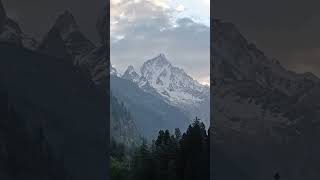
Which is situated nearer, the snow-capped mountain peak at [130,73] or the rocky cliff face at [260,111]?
the rocky cliff face at [260,111]

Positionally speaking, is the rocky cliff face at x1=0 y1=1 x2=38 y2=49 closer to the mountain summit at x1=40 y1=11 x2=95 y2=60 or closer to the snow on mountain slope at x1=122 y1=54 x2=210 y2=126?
the mountain summit at x1=40 y1=11 x2=95 y2=60

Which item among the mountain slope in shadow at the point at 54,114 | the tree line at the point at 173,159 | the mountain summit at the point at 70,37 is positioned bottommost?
the tree line at the point at 173,159

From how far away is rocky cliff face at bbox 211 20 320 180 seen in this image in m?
6.62

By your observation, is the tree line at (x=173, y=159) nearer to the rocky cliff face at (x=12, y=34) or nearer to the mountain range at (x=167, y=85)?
the rocky cliff face at (x=12, y=34)

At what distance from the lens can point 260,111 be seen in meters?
6.72

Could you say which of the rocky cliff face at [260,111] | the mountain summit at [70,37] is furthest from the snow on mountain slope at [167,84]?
the mountain summit at [70,37]

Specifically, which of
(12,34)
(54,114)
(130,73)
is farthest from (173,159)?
(130,73)

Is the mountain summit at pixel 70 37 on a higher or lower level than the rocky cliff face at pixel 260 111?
higher

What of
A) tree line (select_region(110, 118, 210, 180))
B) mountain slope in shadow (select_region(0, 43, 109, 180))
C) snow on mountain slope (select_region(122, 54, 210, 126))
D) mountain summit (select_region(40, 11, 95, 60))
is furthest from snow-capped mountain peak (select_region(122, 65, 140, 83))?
mountain slope in shadow (select_region(0, 43, 109, 180))

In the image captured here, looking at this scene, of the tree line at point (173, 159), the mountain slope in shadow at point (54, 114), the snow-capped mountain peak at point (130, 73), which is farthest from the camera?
the snow-capped mountain peak at point (130, 73)

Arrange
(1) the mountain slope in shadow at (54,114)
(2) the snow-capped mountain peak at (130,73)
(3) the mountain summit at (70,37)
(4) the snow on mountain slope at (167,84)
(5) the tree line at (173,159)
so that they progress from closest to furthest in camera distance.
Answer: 1. (1) the mountain slope in shadow at (54,114)
2. (3) the mountain summit at (70,37)
3. (5) the tree line at (173,159)
4. (2) the snow-capped mountain peak at (130,73)
5. (4) the snow on mountain slope at (167,84)

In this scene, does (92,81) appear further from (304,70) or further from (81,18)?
(304,70)

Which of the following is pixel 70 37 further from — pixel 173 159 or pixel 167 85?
pixel 167 85

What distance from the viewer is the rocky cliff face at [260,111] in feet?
21.7
